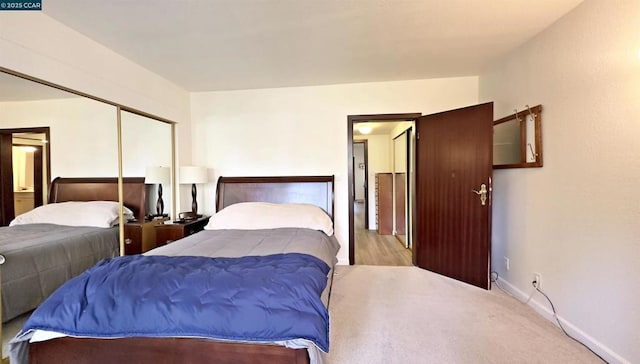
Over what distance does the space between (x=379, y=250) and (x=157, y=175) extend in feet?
10.5

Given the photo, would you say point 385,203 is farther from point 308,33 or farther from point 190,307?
point 190,307

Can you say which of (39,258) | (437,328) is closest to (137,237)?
(39,258)

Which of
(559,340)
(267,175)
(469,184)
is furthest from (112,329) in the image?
(469,184)

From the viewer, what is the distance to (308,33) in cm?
231

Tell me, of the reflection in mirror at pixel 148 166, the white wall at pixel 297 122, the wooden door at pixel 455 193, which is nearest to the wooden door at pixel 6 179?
the reflection in mirror at pixel 148 166

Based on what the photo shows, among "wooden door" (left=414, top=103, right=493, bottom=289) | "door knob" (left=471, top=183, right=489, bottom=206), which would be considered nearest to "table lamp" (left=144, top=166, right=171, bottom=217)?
"wooden door" (left=414, top=103, right=493, bottom=289)

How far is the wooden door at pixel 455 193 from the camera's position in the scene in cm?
286

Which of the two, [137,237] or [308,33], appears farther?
[137,237]

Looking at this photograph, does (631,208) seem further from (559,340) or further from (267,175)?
(267,175)

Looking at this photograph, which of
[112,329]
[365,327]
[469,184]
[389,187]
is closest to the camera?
[112,329]

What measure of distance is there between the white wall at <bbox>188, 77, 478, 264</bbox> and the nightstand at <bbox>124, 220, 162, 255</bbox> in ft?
3.06

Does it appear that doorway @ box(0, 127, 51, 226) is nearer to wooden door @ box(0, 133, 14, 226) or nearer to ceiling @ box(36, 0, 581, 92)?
wooden door @ box(0, 133, 14, 226)

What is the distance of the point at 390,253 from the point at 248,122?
2.73m

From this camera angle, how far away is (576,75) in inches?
79.4
